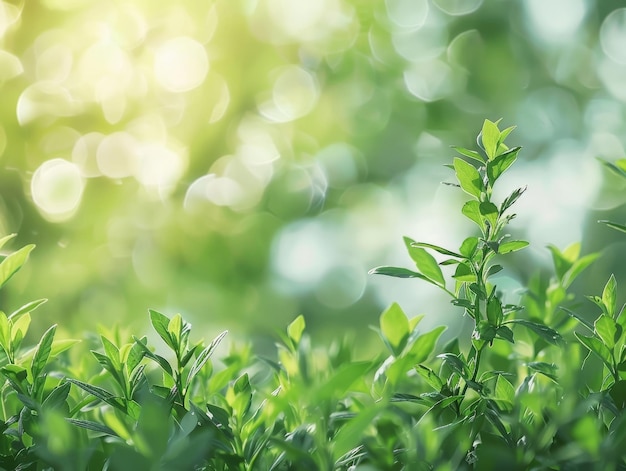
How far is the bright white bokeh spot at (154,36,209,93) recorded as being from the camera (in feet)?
10.6

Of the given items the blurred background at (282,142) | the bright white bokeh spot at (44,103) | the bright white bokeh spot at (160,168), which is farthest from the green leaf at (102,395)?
the bright white bokeh spot at (44,103)

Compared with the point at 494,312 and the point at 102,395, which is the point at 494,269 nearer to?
the point at 494,312

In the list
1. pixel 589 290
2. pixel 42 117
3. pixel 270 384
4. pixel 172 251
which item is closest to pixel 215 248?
pixel 172 251

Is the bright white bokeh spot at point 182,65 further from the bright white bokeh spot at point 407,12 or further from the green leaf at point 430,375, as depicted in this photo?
the green leaf at point 430,375

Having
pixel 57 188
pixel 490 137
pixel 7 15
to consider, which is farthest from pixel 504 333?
pixel 7 15

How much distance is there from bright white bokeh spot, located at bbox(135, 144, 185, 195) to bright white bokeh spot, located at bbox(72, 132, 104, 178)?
21 cm

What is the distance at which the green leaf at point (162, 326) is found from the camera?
0.38 metres

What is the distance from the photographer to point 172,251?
3.13 metres

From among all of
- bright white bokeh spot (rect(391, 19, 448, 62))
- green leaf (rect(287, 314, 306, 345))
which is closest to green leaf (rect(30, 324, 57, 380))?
green leaf (rect(287, 314, 306, 345))

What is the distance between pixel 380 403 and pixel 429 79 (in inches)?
132

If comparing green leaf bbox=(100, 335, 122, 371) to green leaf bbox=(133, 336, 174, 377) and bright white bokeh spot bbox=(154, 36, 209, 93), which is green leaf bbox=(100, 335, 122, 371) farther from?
bright white bokeh spot bbox=(154, 36, 209, 93)

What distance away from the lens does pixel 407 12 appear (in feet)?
11.5

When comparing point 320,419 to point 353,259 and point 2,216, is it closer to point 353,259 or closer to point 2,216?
point 2,216

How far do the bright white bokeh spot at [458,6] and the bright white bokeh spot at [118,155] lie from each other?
72.0 inches
